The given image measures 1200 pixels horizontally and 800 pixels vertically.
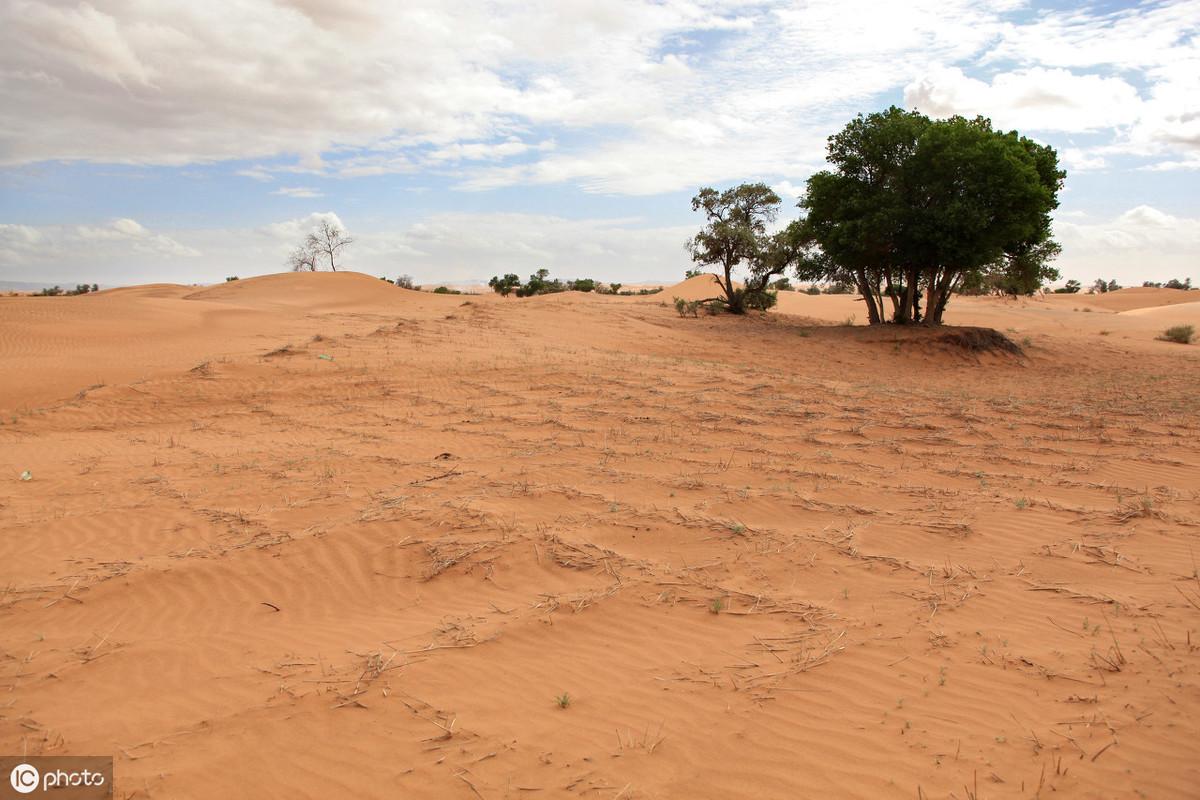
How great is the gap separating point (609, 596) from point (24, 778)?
284cm

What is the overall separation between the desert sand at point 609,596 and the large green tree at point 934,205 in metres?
7.89

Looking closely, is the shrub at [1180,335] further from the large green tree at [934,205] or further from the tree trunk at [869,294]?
the tree trunk at [869,294]

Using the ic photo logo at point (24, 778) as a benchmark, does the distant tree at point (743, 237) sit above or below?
above

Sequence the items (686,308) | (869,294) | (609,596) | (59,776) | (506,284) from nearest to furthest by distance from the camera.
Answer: (59,776), (609,596), (869,294), (686,308), (506,284)

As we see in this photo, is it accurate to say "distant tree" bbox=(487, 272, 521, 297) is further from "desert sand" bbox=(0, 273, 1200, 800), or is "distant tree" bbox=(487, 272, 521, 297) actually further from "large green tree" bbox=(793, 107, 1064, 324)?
"desert sand" bbox=(0, 273, 1200, 800)

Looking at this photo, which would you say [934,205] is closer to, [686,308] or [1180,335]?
[686,308]

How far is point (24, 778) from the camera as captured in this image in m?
2.91

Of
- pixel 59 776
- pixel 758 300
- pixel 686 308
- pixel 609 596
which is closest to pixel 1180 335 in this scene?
pixel 758 300

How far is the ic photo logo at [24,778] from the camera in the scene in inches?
113

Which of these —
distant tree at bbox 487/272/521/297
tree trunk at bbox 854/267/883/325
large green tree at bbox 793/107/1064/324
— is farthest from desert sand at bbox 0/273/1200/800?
distant tree at bbox 487/272/521/297

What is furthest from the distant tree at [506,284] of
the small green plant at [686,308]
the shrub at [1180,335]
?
the shrub at [1180,335]

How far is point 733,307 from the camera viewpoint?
26047 mm

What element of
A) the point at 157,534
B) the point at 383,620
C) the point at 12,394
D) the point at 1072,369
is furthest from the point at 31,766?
the point at 1072,369

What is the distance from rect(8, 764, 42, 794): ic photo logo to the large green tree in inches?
708
